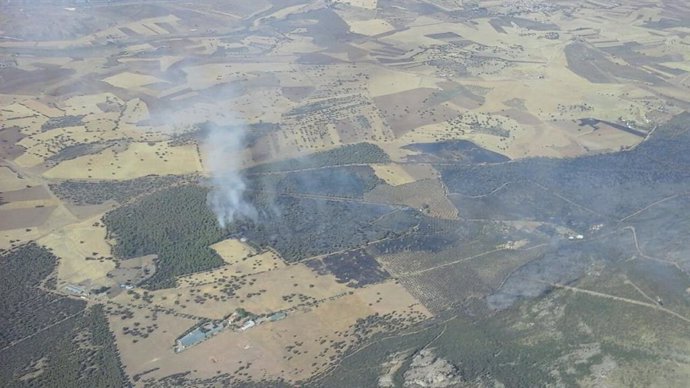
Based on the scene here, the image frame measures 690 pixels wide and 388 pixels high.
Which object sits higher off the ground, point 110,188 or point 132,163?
point 132,163

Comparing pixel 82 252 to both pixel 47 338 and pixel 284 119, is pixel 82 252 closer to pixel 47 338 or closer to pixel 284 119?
pixel 47 338

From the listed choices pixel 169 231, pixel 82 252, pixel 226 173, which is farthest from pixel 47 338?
pixel 226 173

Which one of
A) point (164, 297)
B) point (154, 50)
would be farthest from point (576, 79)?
point (164, 297)

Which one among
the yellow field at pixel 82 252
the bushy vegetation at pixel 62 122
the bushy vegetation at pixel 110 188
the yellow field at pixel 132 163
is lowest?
the yellow field at pixel 82 252

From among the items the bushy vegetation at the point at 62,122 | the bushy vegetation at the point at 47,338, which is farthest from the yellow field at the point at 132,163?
the bushy vegetation at the point at 47,338

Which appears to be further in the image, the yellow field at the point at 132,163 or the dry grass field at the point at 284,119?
the yellow field at the point at 132,163

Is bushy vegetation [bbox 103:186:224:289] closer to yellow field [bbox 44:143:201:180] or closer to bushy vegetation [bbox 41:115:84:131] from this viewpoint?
yellow field [bbox 44:143:201:180]

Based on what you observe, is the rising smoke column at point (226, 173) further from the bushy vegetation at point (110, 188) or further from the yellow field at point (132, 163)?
the bushy vegetation at point (110, 188)
